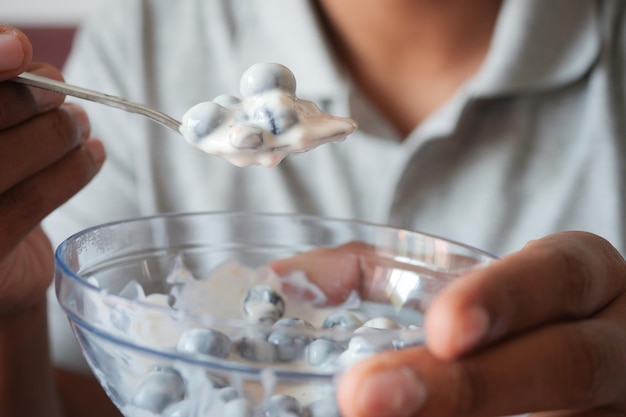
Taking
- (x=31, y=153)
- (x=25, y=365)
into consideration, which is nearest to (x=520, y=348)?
(x=31, y=153)

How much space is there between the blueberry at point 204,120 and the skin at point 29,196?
145 mm

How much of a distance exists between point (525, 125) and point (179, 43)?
1.86 ft

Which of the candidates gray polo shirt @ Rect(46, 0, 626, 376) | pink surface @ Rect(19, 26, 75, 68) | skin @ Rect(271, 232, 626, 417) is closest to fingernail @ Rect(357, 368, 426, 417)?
skin @ Rect(271, 232, 626, 417)

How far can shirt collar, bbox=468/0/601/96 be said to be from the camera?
3.34 ft

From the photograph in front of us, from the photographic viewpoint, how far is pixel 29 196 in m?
0.65

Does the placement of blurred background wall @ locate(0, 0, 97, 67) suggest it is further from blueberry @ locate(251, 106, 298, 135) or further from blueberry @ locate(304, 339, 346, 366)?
blueberry @ locate(304, 339, 346, 366)

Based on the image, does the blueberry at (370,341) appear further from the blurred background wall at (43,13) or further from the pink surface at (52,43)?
the blurred background wall at (43,13)

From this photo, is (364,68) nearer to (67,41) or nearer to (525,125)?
(525,125)

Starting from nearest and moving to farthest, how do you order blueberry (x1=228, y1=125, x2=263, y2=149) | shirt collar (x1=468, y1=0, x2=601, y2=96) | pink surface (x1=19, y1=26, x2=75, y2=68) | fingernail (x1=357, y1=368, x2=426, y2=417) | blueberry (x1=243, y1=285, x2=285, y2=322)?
1. fingernail (x1=357, y1=368, x2=426, y2=417)
2. blueberry (x1=228, y1=125, x2=263, y2=149)
3. blueberry (x1=243, y1=285, x2=285, y2=322)
4. shirt collar (x1=468, y1=0, x2=601, y2=96)
5. pink surface (x1=19, y1=26, x2=75, y2=68)

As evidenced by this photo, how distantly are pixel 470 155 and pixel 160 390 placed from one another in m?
0.73

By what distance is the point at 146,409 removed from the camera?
45cm

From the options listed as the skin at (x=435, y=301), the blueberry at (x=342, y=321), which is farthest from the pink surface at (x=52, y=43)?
the blueberry at (x=342, y=321)

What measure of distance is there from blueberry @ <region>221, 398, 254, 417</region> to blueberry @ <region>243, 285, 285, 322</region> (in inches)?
6.5

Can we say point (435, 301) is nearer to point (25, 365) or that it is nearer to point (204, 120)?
point (204, 120)
